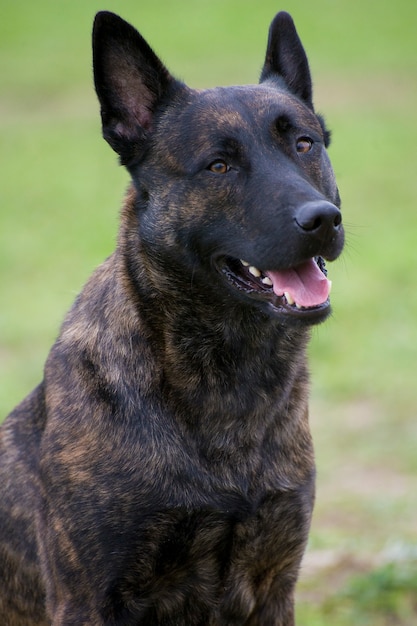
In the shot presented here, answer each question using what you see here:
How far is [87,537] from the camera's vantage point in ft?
11.7

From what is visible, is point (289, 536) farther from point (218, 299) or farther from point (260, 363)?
point (218, 299)

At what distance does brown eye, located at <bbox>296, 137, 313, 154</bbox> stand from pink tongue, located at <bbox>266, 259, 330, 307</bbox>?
40 centimetres

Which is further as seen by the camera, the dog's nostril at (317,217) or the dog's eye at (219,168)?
the dog's eye at (219,168)

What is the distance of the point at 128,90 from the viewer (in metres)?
3.88

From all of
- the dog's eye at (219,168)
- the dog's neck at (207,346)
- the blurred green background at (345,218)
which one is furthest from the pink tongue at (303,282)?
the blurred green background at (345,218)

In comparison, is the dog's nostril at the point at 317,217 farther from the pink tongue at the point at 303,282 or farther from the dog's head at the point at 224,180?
the pink tongue at the point at 303,282

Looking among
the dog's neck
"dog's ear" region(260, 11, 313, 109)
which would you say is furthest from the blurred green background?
the dog's neck

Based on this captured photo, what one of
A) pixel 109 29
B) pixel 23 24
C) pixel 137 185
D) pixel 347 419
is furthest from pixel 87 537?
pixel 23 24

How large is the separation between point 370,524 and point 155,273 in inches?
105

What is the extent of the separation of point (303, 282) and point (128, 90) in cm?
90

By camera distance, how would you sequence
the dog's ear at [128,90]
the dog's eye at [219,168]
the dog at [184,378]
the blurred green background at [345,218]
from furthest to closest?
1. the blurred green background at [345,218]
2. the dog's ear at [128,90]
3. the dog's eye at [219,168]
4. the dog at [184,378]

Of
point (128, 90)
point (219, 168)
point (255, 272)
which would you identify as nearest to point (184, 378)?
point (255, 272)

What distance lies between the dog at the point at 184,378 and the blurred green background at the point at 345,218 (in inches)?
40.7

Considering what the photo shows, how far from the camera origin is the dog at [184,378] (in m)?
3.57
